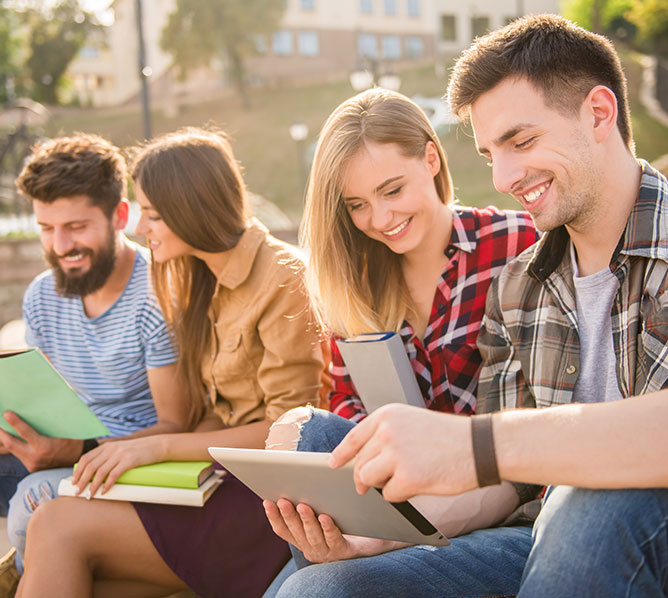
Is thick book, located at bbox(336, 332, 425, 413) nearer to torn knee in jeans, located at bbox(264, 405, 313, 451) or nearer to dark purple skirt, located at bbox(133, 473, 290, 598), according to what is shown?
torn knee in jeans, located at bbox(264, 405, 313, 451)

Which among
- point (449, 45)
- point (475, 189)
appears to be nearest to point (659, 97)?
point (475, 189)

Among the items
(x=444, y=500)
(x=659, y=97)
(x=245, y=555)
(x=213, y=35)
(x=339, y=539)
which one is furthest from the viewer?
(x=213, y=35)

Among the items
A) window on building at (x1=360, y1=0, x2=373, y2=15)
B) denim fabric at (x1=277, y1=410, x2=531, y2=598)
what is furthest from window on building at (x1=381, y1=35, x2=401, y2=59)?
denim fabric at (x1=277, y1=410, x2=531, y2=598)

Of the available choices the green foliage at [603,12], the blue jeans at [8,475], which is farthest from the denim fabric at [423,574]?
the green foliage at [603,12]

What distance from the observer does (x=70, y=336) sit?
133 inches

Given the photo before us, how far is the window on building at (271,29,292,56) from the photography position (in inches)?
1602

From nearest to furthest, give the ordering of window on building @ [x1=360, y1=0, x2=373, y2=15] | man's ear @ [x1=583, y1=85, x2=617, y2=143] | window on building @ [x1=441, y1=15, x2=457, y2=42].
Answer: man's ear @ [x1=583, y1=85, x2=617, y2=143]
window on building @ [x1=360, y1=0, x2=373, y2=15]
window on building @ [x1=441, y1=15, x2=457, y2=42]

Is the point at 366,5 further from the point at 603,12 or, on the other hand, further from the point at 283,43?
→ the point at 603,12

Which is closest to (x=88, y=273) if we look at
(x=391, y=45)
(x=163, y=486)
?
(x=163, y=486)

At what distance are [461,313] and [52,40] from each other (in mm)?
40041

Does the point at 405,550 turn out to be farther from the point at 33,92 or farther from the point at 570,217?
the point at 33,92

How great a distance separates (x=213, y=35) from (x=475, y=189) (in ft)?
58.4

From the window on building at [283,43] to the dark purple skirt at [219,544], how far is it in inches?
1595

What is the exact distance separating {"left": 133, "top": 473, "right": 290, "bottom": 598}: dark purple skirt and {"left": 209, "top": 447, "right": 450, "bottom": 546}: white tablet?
748 mm
